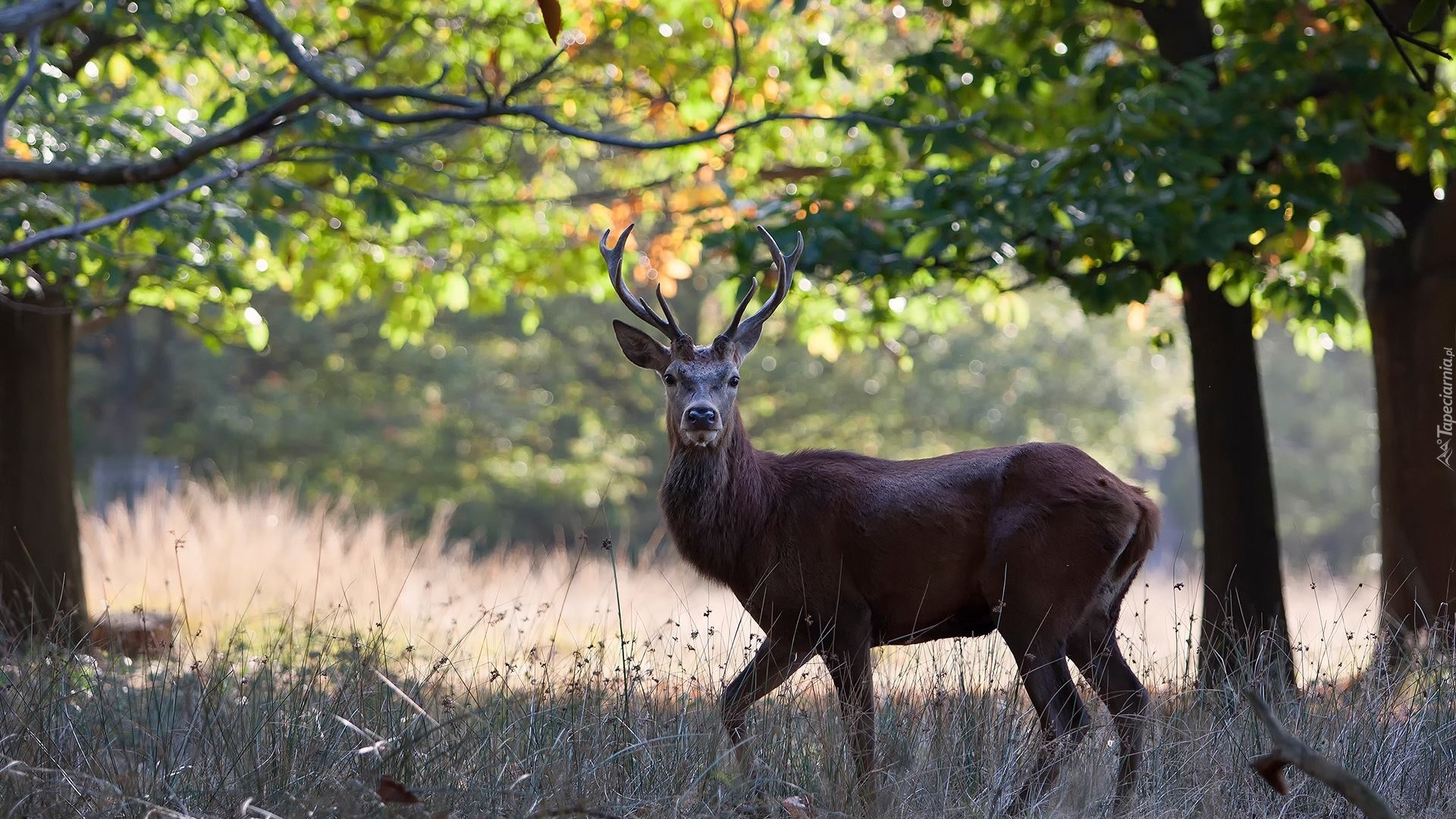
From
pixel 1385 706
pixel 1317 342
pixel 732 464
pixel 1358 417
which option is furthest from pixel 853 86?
pixel 1358 417

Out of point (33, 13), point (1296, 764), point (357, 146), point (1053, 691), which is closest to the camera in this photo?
point (1296, 764)

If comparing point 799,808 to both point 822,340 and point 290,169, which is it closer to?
point 822,340

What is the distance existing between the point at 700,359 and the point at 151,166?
2302 millimetres

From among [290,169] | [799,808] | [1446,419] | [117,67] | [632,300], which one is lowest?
[799,808]

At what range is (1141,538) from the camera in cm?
561

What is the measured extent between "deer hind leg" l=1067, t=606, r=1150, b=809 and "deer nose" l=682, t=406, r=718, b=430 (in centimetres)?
166

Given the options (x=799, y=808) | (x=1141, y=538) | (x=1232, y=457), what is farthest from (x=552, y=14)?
(x=1232, y=457)

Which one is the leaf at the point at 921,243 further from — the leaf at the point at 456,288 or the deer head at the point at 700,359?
the leaf at the point at 456,288

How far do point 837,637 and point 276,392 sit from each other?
768 inches

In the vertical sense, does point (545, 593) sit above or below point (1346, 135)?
below

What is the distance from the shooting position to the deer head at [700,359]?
226 inches

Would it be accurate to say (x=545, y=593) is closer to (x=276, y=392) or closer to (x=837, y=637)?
(x=837, y=637)

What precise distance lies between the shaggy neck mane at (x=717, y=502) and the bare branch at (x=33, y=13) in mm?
2816

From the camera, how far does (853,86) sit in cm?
1227
